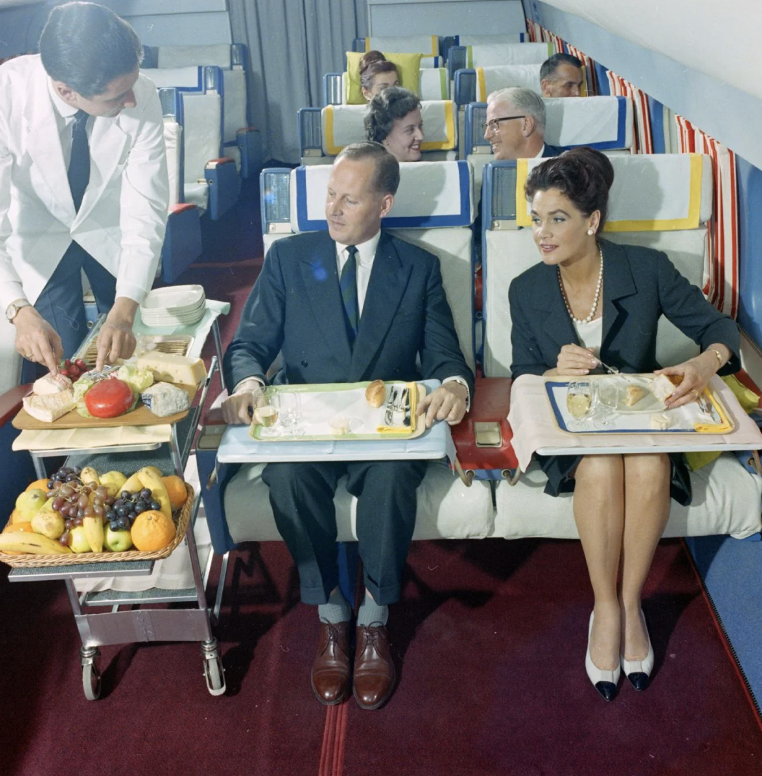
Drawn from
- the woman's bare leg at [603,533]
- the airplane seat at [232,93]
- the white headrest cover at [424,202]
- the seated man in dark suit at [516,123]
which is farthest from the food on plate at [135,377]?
the airplane seat at [232,93]

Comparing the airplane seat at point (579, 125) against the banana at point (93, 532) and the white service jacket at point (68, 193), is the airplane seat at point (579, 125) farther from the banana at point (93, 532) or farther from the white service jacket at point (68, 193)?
the banana at point (93, 532)

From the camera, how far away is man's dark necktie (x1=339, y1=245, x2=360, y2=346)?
2.05 meters

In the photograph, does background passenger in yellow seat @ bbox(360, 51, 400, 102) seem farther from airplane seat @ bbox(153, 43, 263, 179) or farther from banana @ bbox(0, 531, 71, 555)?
banana @ bbox(0, 531, 71, 555)

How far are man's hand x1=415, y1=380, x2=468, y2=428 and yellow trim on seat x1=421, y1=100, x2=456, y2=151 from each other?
229 cm

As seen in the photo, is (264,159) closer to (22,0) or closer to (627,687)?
(22,0)

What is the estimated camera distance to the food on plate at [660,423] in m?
1.59

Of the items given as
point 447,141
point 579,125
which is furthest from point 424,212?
point 447,141

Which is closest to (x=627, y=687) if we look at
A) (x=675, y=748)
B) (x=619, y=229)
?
(x=675, y=748)

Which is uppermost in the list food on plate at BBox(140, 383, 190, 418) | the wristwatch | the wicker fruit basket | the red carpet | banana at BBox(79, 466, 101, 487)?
the wristwatch

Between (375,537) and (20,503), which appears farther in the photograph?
(375,537)

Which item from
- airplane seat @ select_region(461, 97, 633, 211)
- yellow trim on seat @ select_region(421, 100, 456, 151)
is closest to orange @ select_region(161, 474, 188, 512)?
airplane seat @ select_region(461, 97, 633, 211)

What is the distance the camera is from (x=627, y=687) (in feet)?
6.06

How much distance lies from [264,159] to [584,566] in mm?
6158

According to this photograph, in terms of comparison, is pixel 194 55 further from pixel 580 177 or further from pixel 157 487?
pixel 157 487
